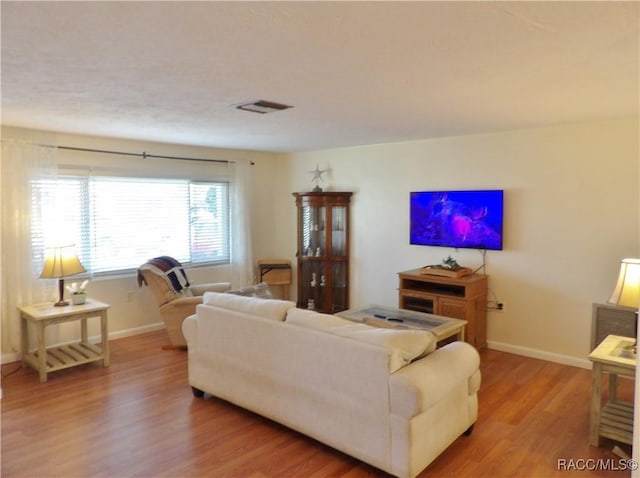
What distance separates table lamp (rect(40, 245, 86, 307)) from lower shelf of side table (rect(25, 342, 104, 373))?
0.46m

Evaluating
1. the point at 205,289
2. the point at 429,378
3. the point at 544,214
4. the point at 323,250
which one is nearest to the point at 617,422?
the point at 429,378

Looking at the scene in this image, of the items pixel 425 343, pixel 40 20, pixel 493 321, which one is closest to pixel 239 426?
pixel 425 343

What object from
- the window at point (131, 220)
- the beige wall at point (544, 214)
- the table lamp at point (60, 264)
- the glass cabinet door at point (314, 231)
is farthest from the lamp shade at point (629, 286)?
the window at point (131, 220)

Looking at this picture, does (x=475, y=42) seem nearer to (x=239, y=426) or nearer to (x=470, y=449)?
(x=470, y=449)

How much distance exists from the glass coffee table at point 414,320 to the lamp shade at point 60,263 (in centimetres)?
250

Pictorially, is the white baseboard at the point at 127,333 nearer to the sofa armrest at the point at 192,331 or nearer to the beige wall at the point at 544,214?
the sofa armrest at the point at 192,331

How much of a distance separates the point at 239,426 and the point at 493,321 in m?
2.87

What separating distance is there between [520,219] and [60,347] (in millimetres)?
4623

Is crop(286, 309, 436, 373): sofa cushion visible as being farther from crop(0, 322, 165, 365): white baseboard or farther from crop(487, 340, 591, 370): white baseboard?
crop(0, 322, 165, 365): white baseboard

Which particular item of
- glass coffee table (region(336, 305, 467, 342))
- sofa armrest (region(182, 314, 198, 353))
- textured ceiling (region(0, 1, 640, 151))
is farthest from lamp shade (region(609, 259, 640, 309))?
sofa armrest (region(182, 314, 198, 353))

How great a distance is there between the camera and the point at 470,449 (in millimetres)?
2730

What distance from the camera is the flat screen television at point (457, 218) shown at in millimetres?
4484

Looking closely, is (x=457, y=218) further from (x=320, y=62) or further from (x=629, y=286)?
(x=320, y=62)

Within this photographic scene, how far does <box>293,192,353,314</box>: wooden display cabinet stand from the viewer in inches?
228
